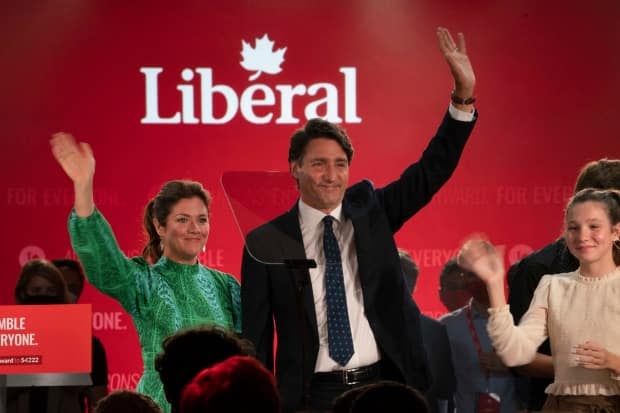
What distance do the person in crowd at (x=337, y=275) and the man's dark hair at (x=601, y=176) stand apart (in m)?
0.42

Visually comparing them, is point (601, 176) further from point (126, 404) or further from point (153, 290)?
point (126, 404)

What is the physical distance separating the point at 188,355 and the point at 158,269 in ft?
5.26

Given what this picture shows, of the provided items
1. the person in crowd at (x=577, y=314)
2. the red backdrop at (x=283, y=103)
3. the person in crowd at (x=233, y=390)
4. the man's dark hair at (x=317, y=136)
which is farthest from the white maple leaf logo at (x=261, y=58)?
the person in crowd at (x=233, y=390)

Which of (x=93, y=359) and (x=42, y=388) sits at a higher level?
(x=93, y=359)

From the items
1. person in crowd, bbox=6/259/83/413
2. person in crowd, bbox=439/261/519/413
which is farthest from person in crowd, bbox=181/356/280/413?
person in crowd, bbox=439/261/519/413

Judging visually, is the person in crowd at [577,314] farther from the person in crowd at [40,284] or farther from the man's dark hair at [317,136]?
the person in crowd at [40,284]

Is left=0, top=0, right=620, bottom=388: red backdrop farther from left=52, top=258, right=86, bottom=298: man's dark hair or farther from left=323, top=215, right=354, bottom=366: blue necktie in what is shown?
left=323, top=215, right=354, bottom=366: blue necktie

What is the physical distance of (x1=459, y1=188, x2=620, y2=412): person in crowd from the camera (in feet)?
10.6

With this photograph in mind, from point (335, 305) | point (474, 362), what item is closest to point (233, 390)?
point (335, 305)

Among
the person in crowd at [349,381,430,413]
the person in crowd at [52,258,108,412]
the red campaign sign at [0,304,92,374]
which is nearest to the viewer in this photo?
the person in crowd at [349,381,430,413]

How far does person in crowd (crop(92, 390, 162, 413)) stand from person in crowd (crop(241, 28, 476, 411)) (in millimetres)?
1066

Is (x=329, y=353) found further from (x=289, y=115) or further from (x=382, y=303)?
(x=289, y=115)

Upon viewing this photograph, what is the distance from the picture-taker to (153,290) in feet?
12.3

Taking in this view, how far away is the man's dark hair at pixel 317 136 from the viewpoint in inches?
145
